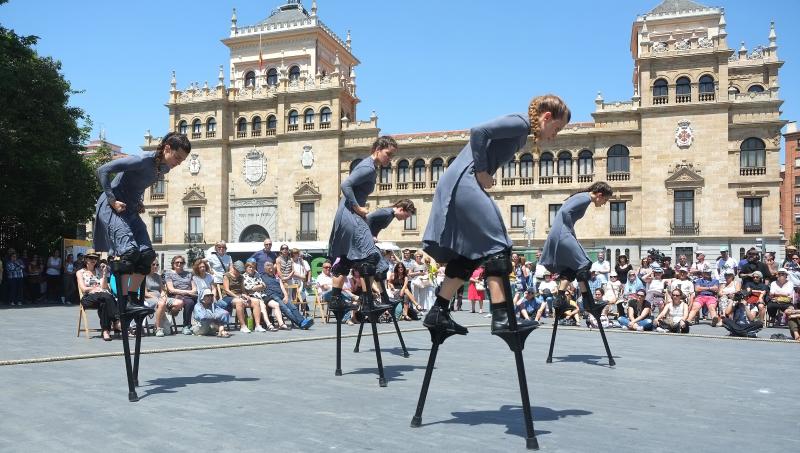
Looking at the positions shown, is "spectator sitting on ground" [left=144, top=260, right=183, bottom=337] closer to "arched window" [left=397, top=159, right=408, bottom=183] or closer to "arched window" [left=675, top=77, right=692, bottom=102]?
"arched window" [left=397, top=159, right=408, bottom=183]

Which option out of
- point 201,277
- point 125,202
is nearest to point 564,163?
point 201,277

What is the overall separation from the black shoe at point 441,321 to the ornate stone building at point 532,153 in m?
39.8

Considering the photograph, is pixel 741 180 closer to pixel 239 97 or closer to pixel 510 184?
pixel 510 184

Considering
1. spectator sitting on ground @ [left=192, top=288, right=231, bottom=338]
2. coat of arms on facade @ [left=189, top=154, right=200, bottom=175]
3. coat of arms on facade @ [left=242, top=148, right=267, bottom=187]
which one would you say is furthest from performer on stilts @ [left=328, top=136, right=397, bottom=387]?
coat of arms on facade @ [left=189, top=154, right=200, bottom=175]

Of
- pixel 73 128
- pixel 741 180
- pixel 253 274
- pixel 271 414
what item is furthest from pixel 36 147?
pixel 741 180

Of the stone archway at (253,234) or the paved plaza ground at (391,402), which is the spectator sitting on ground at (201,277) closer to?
the paved plaza ground at (391,402)

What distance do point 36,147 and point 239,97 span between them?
3017 centimetres

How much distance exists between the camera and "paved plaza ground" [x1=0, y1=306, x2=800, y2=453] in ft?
12.7

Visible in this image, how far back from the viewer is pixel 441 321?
14.1 feet

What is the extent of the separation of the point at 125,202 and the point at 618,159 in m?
43.6

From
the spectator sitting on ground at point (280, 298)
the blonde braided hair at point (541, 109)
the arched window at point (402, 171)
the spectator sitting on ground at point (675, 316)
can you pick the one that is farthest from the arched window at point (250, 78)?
the blonde braided hair at point (541, 109)

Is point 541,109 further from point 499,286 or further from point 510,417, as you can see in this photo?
point 510,417

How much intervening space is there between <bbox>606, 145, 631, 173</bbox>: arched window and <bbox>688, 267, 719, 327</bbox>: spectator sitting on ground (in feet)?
94.4

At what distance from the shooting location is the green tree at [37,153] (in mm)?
23562
